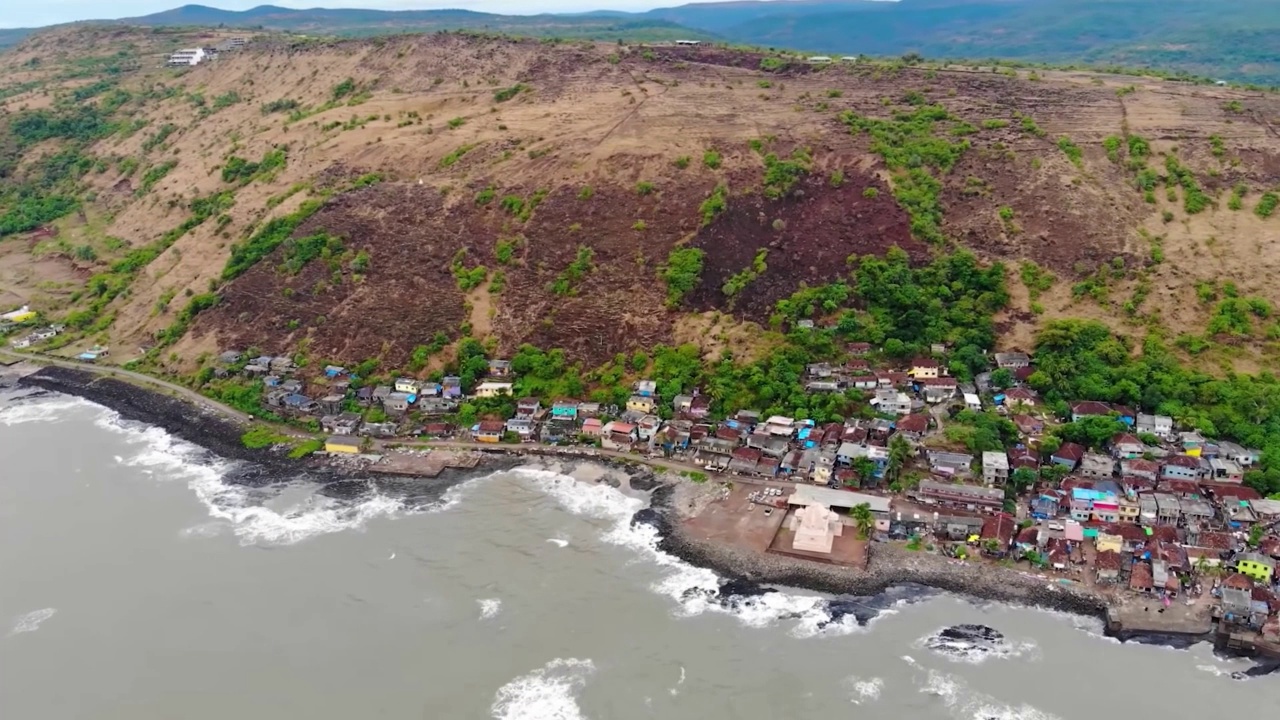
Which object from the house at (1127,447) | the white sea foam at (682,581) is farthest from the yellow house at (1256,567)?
the white sea foam at (682,581)

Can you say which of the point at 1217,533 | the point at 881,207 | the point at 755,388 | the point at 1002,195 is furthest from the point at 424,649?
the point at 1002,195

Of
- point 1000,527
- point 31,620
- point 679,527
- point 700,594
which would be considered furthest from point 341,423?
point 1000,527

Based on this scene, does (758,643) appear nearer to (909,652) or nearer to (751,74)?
(909,652)

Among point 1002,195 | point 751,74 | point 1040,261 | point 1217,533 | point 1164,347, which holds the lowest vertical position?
point 1217,533

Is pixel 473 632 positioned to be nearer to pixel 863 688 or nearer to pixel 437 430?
pixel 863 688

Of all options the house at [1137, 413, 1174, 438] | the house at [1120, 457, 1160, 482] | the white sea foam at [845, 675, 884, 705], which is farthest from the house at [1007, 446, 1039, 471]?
the white sea foam at [845, 675, 884, 705]

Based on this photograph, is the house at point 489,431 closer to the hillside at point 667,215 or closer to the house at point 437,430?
the house at point 437,430
